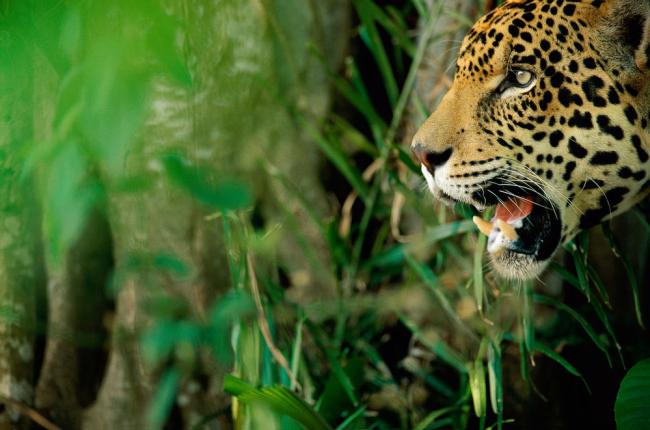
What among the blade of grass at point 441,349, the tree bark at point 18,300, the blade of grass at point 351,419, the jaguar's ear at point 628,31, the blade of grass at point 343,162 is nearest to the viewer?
the jaguar's ear at point 628,31

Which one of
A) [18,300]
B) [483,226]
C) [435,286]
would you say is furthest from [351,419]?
[18,300]

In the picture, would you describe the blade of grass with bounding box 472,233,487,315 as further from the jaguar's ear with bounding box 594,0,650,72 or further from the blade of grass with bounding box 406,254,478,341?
the jaguar's ear with bounding box 594,0,650,72

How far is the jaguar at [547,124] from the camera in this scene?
2.60m

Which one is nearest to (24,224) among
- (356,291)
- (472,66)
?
(356,291)

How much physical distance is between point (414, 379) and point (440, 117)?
1.72 m

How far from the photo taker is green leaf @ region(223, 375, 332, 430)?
9.27 feet

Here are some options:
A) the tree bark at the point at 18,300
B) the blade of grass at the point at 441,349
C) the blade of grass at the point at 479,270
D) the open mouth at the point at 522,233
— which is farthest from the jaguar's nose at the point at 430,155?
the tree bark at the point at 18,300

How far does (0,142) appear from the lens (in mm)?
2955

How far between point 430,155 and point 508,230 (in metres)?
0.36

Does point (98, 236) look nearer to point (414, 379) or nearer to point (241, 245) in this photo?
point (241, 245)

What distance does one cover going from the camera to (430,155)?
266cm

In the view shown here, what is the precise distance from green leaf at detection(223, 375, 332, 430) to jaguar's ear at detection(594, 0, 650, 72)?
1479mm

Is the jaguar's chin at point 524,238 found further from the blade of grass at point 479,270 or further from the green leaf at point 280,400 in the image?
the green leaf at point 280,400

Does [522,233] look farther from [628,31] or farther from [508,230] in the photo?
[628,31]
